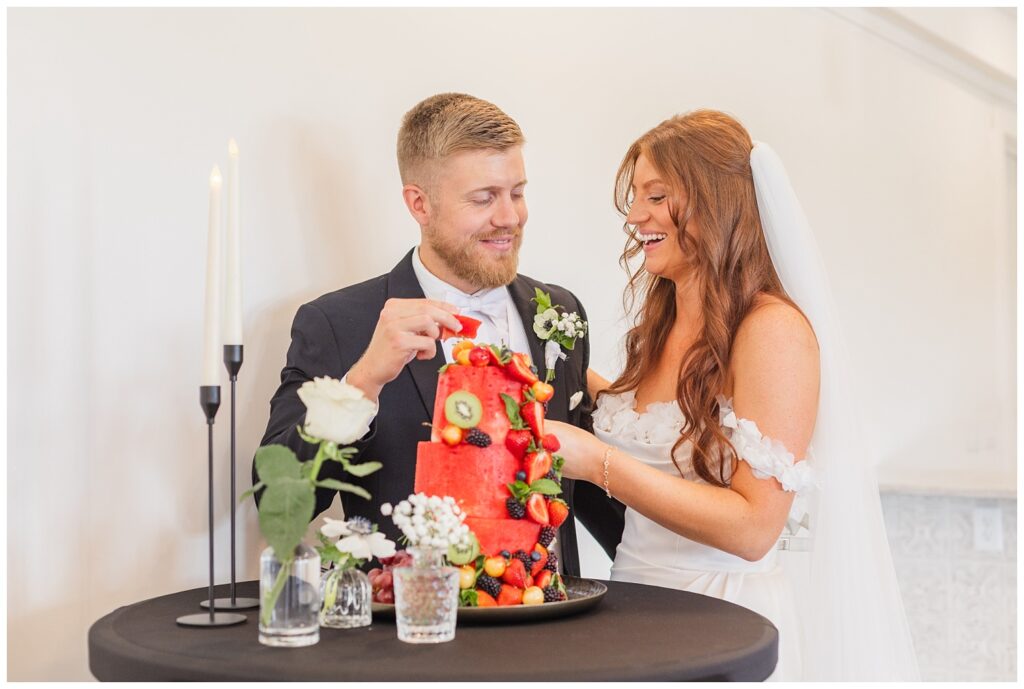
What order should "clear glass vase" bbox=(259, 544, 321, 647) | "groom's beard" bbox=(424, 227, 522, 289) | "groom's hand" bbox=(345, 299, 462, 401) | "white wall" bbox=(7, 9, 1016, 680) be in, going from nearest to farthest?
"clear glass vase" bbox=(259, 544, 321, 647), "groom's hand" bbox=(345, 299, 462, 401), "white wall" bbox=(7, 9, 1016, 680), "groom's beard" bbox=(424, 227, 522, 289)

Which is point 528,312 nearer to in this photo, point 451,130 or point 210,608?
point 451,130

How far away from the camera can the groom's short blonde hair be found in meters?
2.34

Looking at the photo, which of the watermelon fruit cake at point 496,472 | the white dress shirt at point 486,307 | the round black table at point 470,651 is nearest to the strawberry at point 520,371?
the watermelon fruit cake at point 496,472

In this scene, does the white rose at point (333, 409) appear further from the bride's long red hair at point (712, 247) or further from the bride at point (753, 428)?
the bride's long red hair at point (712, 247)

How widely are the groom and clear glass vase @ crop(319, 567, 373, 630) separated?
1.61ft

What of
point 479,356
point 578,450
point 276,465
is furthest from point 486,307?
point 276,465

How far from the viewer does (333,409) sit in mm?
1384

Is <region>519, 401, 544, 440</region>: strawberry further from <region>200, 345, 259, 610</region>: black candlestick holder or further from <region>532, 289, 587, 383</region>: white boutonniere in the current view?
<region>200, 345, 259, 610</region>: black candlestick holder

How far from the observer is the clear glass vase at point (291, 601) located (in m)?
1.40

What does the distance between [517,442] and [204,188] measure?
0.91 meters

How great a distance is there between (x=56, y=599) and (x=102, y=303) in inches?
20.8

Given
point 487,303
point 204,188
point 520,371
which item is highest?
point 204,188

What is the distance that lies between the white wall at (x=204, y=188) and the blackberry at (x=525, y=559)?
31.7 inches

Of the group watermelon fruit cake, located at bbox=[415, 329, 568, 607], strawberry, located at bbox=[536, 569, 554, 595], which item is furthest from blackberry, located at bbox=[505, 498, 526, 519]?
strawberry, located at bbox=[536, 569, 554, 595]
